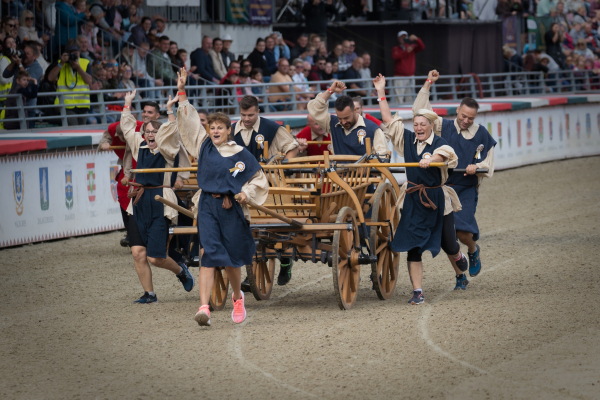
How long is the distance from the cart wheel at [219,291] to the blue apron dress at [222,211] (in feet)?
2.94

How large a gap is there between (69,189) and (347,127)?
206 inches

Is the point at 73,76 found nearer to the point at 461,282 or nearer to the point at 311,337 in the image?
the point at 461,282

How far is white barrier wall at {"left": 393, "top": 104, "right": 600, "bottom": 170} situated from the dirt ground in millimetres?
10224

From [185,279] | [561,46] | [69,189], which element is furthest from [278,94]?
[561,46]

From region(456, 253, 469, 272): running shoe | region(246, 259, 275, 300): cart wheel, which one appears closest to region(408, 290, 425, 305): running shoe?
region(456, 253, 469, 272): running shoe

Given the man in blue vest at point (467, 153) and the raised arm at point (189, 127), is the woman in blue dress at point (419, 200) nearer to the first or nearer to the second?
the man in blue vest at point (467, 153)

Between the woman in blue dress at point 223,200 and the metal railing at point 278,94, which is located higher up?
the metal railing at point 278,94

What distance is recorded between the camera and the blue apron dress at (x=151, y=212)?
28.1ft

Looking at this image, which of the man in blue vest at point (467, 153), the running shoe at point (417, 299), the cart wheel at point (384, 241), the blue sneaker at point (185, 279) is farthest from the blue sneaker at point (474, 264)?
the blue sneaker at point (185, 279)

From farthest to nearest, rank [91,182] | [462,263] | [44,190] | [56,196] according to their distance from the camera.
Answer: [91,182], [56,196], [44,190], [462,263]

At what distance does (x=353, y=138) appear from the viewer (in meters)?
9.17

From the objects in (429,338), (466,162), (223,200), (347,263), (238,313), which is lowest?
(429,338)

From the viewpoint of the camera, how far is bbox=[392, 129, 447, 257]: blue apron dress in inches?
330

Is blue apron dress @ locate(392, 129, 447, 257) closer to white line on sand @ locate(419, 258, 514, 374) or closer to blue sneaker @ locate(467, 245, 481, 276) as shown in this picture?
white line on sand @ locate(419, 258, 514, 374)
